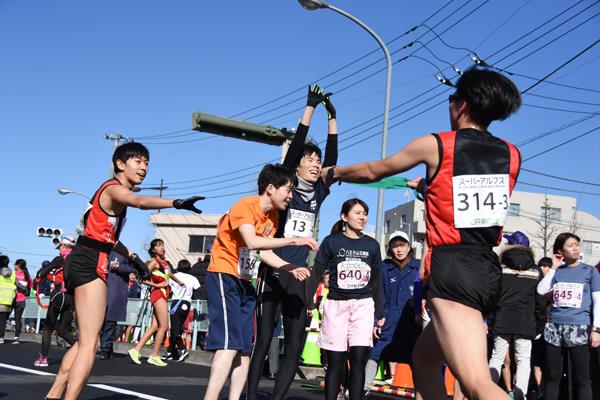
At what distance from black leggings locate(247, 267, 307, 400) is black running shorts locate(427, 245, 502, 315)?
2.73 metres

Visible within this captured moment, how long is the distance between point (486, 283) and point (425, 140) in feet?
2.57

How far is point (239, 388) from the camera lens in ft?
19.5

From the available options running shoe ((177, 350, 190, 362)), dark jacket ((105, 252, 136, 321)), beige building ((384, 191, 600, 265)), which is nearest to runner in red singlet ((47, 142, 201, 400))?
dark jacket ((105, 252, 136, 321))

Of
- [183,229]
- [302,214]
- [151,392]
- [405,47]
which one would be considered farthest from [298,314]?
[183,229]

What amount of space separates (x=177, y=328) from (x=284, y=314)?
8516mm

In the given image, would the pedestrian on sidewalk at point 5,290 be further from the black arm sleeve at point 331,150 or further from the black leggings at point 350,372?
the black arm sleeve at point 331,150

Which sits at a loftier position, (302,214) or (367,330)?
(302,214)

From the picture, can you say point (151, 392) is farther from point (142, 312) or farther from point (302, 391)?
point (142, 312)

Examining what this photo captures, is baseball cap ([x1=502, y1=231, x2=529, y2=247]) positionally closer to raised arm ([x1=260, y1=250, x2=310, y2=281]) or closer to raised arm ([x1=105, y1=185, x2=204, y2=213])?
raised arm ([x1=260, y1=250, x2=310, y2=281])

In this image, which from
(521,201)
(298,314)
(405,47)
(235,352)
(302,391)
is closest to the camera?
(235,352)

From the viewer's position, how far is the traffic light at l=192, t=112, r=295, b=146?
2903 cm

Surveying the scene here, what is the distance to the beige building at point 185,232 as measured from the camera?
61.4 metres

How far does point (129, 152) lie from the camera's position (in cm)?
596

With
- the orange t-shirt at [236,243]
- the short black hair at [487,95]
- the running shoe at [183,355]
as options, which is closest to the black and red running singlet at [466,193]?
the short black hair at [487,95]
